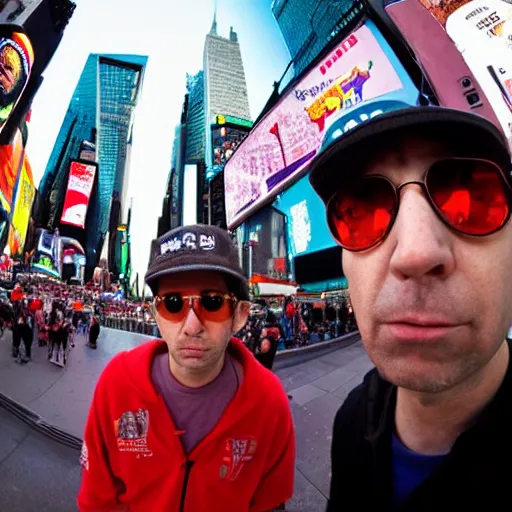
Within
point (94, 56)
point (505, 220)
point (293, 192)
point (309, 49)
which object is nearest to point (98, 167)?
point (94, 56)

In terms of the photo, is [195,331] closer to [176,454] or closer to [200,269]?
[200,269]

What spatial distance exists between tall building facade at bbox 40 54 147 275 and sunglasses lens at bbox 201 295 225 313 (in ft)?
2.67

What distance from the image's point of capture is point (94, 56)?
1595mm

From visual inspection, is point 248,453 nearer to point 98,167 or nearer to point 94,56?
point 98,167

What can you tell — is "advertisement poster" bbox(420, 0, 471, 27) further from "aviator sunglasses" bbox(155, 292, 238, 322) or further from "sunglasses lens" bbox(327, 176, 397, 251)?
"aviator sunglasses" bbox(155, 292, 238, 322)

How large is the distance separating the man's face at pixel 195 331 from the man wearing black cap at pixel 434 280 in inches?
A: 24.4

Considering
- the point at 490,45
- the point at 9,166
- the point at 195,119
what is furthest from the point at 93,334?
the point at 490,45

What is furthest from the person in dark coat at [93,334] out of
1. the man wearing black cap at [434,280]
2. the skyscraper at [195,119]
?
the man wearing black cap at [434,280]

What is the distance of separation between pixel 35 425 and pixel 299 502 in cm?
138

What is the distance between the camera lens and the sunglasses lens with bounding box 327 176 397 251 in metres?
0.54

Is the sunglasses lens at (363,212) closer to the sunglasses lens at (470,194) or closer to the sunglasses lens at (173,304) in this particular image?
the sunglasses lens at (470,194)

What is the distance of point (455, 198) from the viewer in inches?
20.1

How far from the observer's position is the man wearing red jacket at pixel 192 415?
1020 mm

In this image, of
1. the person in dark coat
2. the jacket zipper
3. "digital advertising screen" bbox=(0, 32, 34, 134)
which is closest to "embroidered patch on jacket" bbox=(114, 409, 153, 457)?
the jacket zipper
